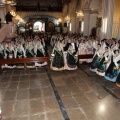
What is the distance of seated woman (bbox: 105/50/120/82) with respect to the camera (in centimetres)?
694

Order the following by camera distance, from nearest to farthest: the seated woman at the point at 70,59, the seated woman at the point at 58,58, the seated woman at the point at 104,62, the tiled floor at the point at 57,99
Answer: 1. the tiled floor at the point at 57,99
2. the seated woman at the point at 104,62
3. the seated woman at the point at 58,58
4. the seated woman at the point at 70,59

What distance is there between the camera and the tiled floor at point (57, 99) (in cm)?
473

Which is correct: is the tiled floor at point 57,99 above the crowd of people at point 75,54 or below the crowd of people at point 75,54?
below

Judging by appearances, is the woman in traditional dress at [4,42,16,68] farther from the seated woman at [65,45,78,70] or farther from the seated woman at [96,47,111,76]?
the seated woman at [96,47,111,76]

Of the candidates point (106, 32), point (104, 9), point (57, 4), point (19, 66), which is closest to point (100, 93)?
point (19, 66)

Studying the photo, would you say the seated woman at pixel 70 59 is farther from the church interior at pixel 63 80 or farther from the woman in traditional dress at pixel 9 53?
the woman in traditional dress at pixel 9 53

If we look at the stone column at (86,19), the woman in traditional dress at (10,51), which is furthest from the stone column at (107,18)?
the woman in traditional dress at (10,51)

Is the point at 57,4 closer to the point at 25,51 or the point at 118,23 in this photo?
the point at 118,23

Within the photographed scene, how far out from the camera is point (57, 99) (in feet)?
18.6

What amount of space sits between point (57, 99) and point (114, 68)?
3008 millimetres

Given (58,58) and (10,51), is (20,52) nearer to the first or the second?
(10,51)

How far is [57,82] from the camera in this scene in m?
7.24

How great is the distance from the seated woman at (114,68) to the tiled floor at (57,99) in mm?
303

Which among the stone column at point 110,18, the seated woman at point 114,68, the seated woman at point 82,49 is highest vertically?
the stone column at point 110,18
